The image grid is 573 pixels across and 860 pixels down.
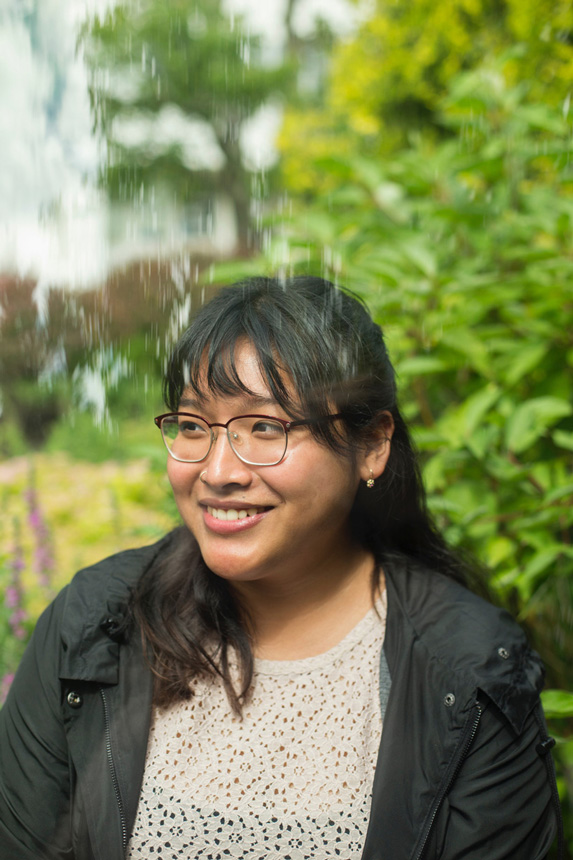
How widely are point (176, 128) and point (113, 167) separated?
211 millimetres

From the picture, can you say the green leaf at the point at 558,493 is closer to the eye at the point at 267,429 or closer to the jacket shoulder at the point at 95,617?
the eye at the point at 267,429

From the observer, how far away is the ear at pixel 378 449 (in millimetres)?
1400

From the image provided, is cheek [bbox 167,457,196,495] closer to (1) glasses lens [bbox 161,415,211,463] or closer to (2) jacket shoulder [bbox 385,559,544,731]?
(1) glasses lens [bbox 161,415,211,463]

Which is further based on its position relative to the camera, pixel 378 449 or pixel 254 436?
pixel 378 449

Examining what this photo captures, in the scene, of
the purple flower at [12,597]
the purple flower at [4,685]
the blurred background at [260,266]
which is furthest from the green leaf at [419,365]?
the purple flower at [4,685]

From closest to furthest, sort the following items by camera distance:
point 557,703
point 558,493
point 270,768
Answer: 1. point 270,768
2. point 557,703
3. point 558,493

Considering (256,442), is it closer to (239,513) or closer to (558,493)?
(239,513)

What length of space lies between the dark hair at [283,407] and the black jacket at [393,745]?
0.11 m

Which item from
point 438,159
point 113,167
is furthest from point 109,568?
point 438,159

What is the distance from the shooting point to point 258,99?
→ 3.59ft

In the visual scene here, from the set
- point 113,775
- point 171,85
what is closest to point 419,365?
point 171,85

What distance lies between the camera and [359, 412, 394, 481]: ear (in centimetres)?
140

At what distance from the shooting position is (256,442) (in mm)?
1172

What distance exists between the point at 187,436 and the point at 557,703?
3.39 ft
